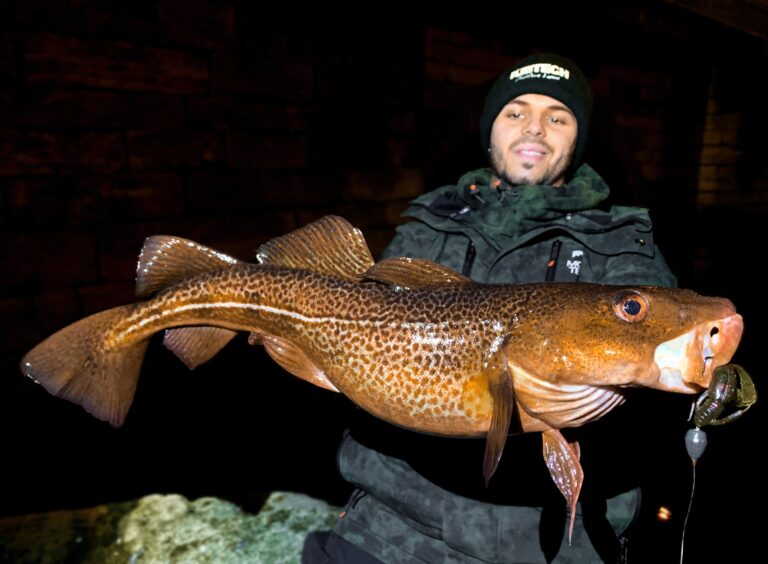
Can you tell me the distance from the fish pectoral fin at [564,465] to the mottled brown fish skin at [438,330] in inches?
2.7

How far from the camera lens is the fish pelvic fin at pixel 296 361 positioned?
2.03m

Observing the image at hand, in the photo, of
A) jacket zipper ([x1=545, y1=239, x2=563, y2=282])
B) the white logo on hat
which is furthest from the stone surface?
the white logo on hat

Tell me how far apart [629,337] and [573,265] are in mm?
692

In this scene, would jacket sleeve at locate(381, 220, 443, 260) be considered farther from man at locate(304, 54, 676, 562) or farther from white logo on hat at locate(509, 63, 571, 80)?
white logo on hat at locate(509, 63, 571, 80)

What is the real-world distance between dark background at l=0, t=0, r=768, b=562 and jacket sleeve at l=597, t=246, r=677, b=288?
51cm

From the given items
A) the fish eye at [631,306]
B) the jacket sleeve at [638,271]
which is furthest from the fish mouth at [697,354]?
the jacket sleeve at [638,271]

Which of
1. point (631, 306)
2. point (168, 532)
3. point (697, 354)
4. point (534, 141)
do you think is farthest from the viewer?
point (168, 532)

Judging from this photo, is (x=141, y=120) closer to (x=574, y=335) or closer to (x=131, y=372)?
(x=131, y=372)

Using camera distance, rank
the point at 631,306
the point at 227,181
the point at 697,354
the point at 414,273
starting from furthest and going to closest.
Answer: the point at 227,181, the point at 414,273, the point at 631,306, the point at 697,354

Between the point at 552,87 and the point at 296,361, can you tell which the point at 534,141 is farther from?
the point at 296,361

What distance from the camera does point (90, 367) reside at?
83.6 inches

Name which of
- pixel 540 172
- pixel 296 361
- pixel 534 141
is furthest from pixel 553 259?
pixel 296 361

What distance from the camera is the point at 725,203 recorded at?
8.12m

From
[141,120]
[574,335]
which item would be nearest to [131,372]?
[574,335]
